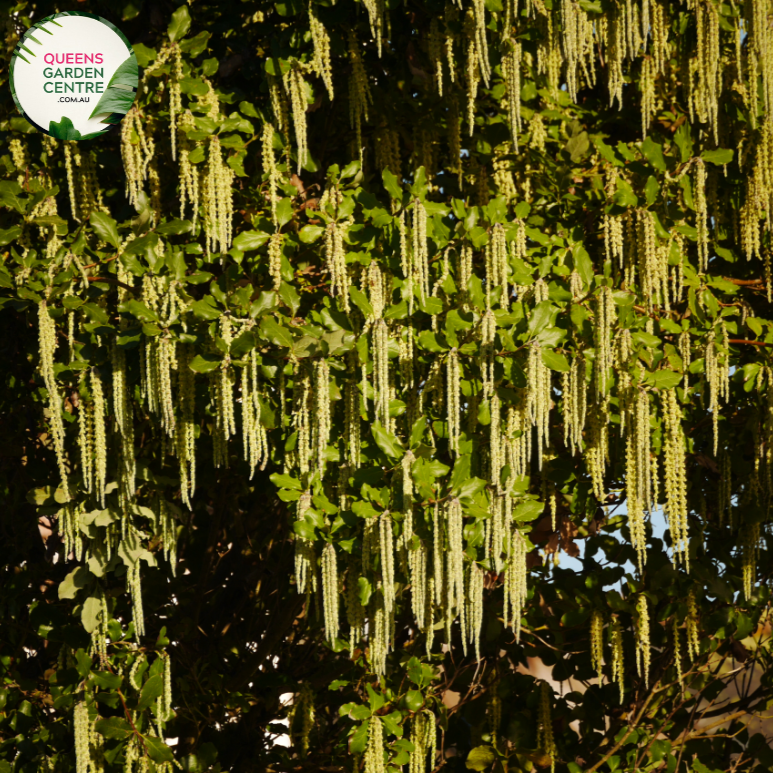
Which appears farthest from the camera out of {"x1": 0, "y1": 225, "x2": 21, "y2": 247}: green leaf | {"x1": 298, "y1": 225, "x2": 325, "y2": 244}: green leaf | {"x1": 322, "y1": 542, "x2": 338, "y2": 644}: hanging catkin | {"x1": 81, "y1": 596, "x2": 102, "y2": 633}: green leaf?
{"x1": 81, "y1": 596, "x2": 102, "y2": 633}: green leaf

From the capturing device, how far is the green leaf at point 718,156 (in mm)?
3156

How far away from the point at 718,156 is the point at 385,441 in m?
1.54

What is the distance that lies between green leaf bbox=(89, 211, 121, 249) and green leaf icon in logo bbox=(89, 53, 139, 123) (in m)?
0.45

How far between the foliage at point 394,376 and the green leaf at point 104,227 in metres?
0.01

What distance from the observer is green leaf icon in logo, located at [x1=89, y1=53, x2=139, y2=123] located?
295 centimetres

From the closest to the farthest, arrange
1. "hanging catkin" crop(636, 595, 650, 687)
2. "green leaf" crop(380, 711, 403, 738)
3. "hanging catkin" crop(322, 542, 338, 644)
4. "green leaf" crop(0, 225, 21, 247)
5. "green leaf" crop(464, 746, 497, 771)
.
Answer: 1. "hanging catkin" crop(322, 542, 338, 644)
2. "green leaf" crop(0, 225, 21, 247)
3. "green leaf" crop(380, 711, 403, 738)
4. "hanging catkin" crop(636, 595, 650, 687)
5. "green leaf" crop(464, 746, 497, 771)

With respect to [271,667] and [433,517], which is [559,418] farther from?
[271,667]

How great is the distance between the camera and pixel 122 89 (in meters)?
2.96

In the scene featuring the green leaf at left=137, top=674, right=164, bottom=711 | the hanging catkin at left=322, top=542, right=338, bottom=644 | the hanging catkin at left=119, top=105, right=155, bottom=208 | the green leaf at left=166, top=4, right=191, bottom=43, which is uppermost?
the green leaf at left=166, top=4, right=191, bottom=43

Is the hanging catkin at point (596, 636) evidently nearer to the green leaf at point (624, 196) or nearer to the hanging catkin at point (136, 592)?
the green leaf at point (624, 196)

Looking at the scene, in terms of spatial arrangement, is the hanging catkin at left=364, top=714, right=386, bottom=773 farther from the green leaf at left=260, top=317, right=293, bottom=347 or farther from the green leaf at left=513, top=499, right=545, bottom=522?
the green leaf at left=260, top=317, right=293, bottom=347

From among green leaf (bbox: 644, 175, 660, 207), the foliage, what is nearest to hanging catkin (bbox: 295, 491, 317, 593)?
the foliage

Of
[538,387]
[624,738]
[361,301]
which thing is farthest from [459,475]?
[624,738]

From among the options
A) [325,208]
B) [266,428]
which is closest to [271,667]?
[266,428]
